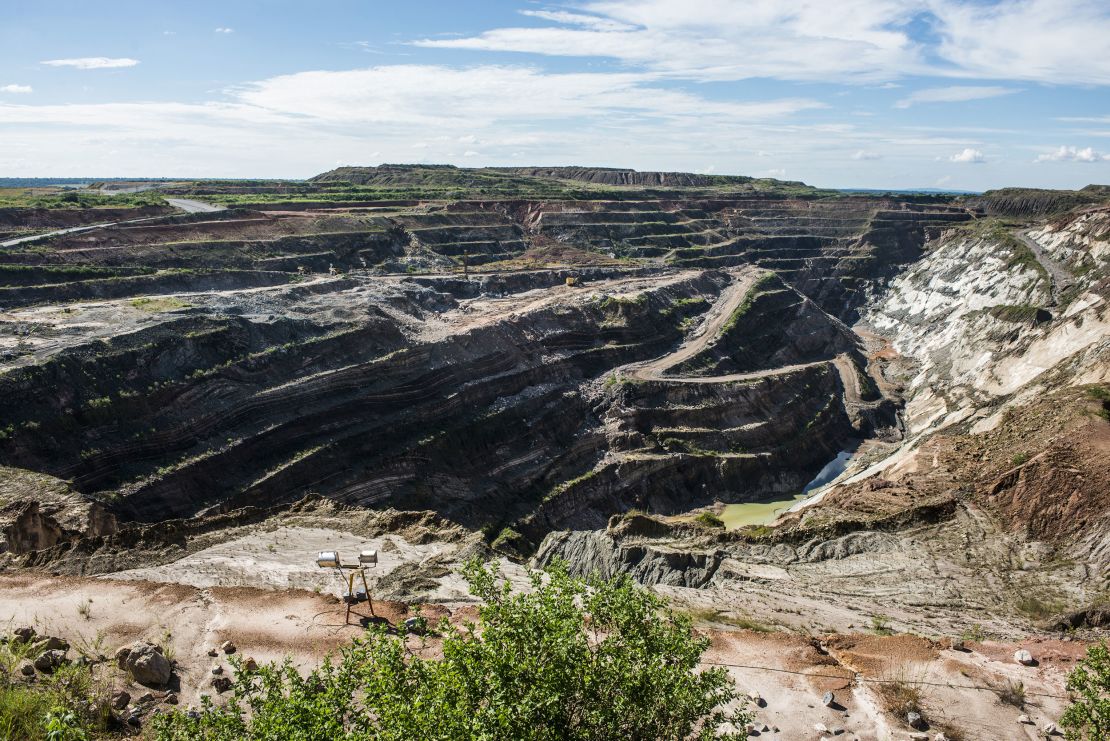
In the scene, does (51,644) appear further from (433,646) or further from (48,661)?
(433,646)

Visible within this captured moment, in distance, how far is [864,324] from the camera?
361 feet

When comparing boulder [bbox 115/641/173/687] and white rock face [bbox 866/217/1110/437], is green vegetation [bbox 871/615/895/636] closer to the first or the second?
boulder [bbox 115/641/173/687]

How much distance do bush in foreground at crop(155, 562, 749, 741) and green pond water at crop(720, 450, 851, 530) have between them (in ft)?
128

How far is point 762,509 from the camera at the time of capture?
2222 inches

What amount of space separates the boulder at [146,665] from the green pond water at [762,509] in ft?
132

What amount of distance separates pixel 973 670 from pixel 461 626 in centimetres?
1670

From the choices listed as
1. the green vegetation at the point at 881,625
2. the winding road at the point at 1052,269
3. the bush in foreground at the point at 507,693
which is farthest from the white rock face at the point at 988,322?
the bush in foreground at the point at 507,693

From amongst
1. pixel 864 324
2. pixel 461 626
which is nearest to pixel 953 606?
pixel 461 626

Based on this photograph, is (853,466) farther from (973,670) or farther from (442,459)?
(973,670)

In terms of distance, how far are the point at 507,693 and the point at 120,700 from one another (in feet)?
37.0

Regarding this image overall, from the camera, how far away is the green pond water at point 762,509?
53844 mm

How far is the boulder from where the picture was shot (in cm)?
1814

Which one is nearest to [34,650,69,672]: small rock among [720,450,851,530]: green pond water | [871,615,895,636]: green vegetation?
[871,615,895,636]: green vegetation

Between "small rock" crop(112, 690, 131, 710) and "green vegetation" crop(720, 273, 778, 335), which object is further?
"green vegetation" crop(720, 273, 778, 335)
